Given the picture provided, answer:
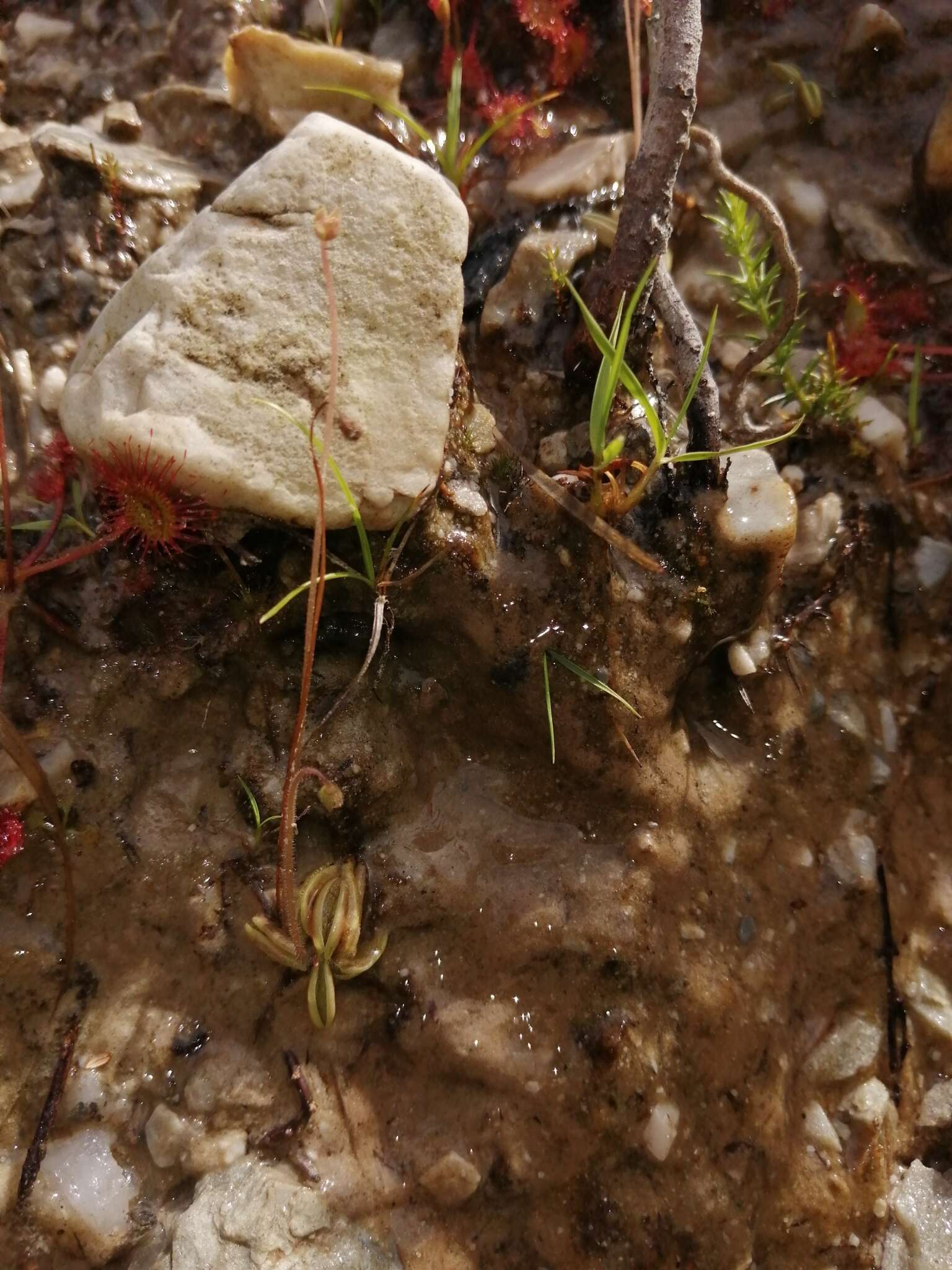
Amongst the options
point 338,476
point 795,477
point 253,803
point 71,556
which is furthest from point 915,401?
point 71,556

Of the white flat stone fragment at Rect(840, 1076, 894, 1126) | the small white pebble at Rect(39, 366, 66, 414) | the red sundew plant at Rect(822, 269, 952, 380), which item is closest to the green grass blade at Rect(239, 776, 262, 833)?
the small white pebble at Rect(39, 366, 66, 414)

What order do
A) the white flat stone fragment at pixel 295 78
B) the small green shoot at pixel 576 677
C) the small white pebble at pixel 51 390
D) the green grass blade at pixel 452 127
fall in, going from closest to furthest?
the small green shoot at pixel 576 677, the small white pebble at pixel 51 390, the green grass blade at pixel 452 127, the white flat stone fragment at pixel 295 78

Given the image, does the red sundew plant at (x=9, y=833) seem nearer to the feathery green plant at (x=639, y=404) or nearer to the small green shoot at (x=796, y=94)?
the feathery green plant at (x=639, y=404)

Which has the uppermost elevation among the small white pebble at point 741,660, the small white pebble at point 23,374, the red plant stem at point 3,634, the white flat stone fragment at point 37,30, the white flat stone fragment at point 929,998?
the white flat stone fragment at point 37,30

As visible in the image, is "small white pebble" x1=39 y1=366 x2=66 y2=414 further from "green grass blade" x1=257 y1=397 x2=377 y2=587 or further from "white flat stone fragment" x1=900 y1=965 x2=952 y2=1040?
"white flat stone fragment" x1=900 y1=965 x2=952 y2=1040

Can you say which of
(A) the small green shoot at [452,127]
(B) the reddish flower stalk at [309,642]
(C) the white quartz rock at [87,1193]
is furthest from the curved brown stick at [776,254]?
(C) the white quartz rock at [87,1193]

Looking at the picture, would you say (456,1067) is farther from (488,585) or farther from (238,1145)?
(488,585)
